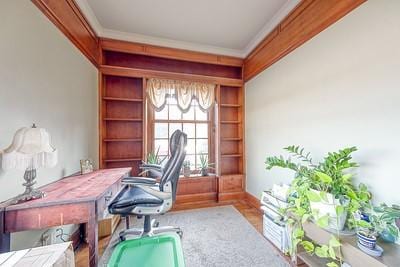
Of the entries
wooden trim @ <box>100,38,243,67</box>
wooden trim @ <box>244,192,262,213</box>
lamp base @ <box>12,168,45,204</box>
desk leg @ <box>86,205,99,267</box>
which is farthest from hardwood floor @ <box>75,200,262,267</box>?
wooden trim @ <box>100,38,243,67</box>

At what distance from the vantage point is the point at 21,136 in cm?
98

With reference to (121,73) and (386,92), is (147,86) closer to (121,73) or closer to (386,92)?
(121,73)

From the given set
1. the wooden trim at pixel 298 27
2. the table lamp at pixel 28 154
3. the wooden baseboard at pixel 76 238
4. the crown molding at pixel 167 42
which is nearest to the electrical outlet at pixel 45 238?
the wooden baseboard at pixel 76 238

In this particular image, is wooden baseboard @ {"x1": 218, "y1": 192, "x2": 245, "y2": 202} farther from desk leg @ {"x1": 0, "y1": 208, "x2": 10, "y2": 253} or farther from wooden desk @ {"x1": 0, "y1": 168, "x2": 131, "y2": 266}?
desk leg @ {"x1": 0, "y1": 208, "x2": 10, "y2": 253}

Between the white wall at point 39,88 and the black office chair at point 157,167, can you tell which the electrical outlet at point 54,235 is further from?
the black office chair at point 157,167

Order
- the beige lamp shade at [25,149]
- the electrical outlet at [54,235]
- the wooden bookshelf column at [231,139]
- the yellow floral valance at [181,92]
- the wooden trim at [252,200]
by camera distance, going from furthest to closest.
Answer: the wooden bookshelf column at [231,139] → the yellow floral valance at [181,92] → the wooden trim at [252,200] → the electrical outlet at [54,235] → the beige lamp shade at [25,149]

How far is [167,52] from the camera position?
2775 mm

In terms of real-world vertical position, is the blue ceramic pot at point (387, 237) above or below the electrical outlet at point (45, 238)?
above

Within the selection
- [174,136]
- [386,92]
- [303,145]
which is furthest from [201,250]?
[386,92]

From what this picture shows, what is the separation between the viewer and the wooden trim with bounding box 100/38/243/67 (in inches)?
101

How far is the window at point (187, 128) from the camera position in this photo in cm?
300

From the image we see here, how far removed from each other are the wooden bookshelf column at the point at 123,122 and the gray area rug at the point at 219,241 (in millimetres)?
1009

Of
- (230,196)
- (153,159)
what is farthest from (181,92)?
(230,196)

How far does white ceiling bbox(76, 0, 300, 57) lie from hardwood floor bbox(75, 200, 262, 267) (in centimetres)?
257
